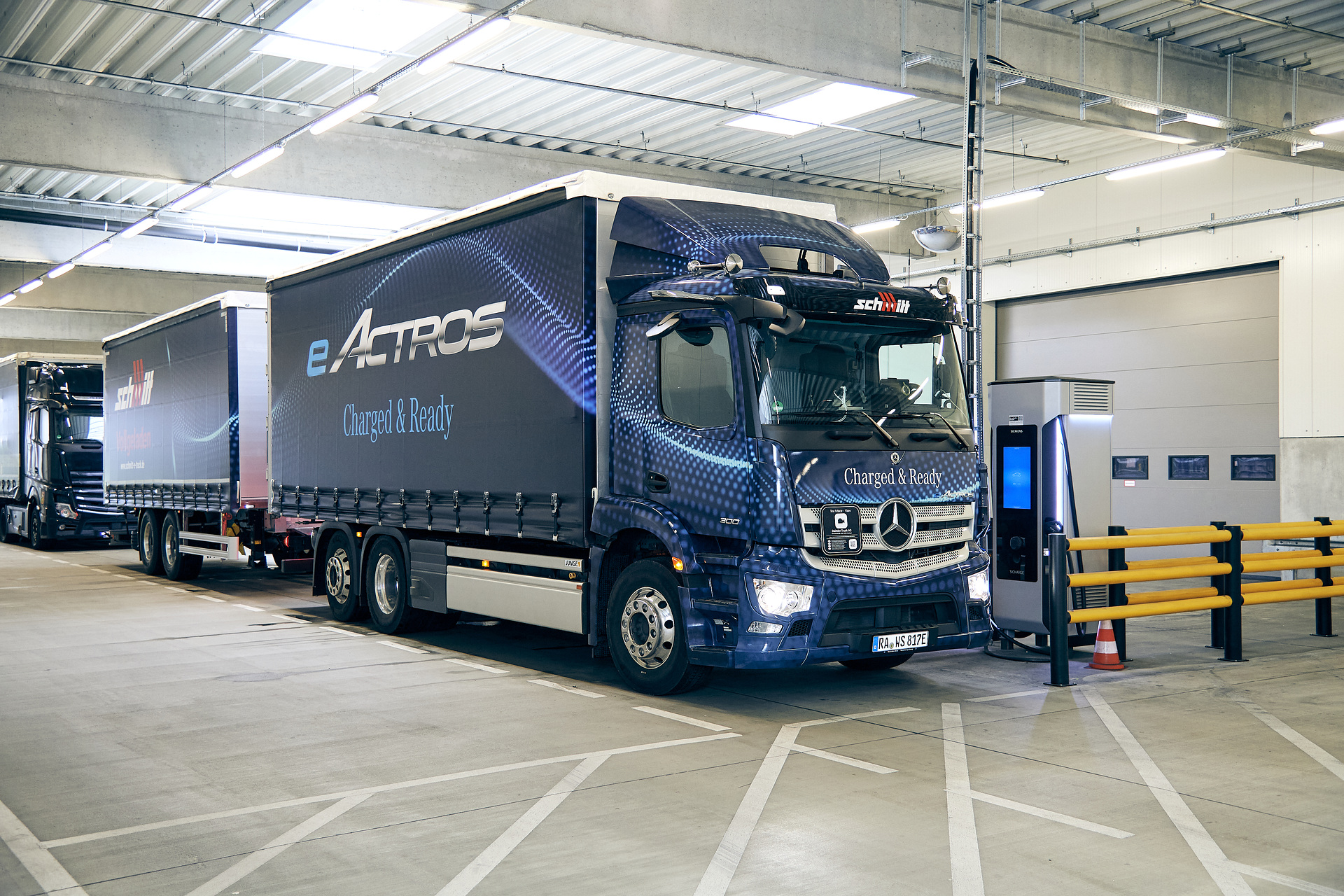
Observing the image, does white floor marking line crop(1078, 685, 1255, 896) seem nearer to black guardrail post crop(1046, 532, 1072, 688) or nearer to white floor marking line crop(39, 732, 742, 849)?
black guardrail post crop(1046, 532, 1072, 688)

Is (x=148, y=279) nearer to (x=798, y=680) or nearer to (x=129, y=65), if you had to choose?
(x=129, y=65)

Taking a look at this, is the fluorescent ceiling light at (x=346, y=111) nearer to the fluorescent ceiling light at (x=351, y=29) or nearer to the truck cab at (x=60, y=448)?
the fluorescent ceiling light at (x=351, y=29)

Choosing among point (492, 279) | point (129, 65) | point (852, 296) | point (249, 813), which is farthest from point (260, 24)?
point (249, 813)

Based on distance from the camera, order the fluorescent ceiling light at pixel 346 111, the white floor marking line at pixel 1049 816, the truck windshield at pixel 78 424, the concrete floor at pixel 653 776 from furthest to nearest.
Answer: the truck windshield at pixel 78 424, the fluorescent ceiling light at pixel 346 111, the white floor marking line at pixel 1049 816, the concrete floor at pixel 653 776

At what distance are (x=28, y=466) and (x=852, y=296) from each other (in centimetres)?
2224

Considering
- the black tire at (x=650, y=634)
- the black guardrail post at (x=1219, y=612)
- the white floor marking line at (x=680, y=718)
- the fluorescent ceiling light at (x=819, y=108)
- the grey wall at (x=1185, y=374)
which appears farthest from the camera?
the grey wall at (x=1185, y=374)

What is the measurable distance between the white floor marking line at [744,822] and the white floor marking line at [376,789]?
479 millimetres

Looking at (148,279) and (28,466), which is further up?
(148,279)

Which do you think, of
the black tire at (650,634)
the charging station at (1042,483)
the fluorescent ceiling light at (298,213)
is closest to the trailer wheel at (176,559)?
the fluorescent ceiling light at (298,213)

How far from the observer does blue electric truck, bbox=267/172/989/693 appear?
7.92m

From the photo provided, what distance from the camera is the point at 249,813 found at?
574cm

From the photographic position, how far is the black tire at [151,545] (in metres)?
18.5

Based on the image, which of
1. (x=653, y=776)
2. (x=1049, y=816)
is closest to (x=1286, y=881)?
(x=1049, y=816)

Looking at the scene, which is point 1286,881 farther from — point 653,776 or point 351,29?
point 351,29
